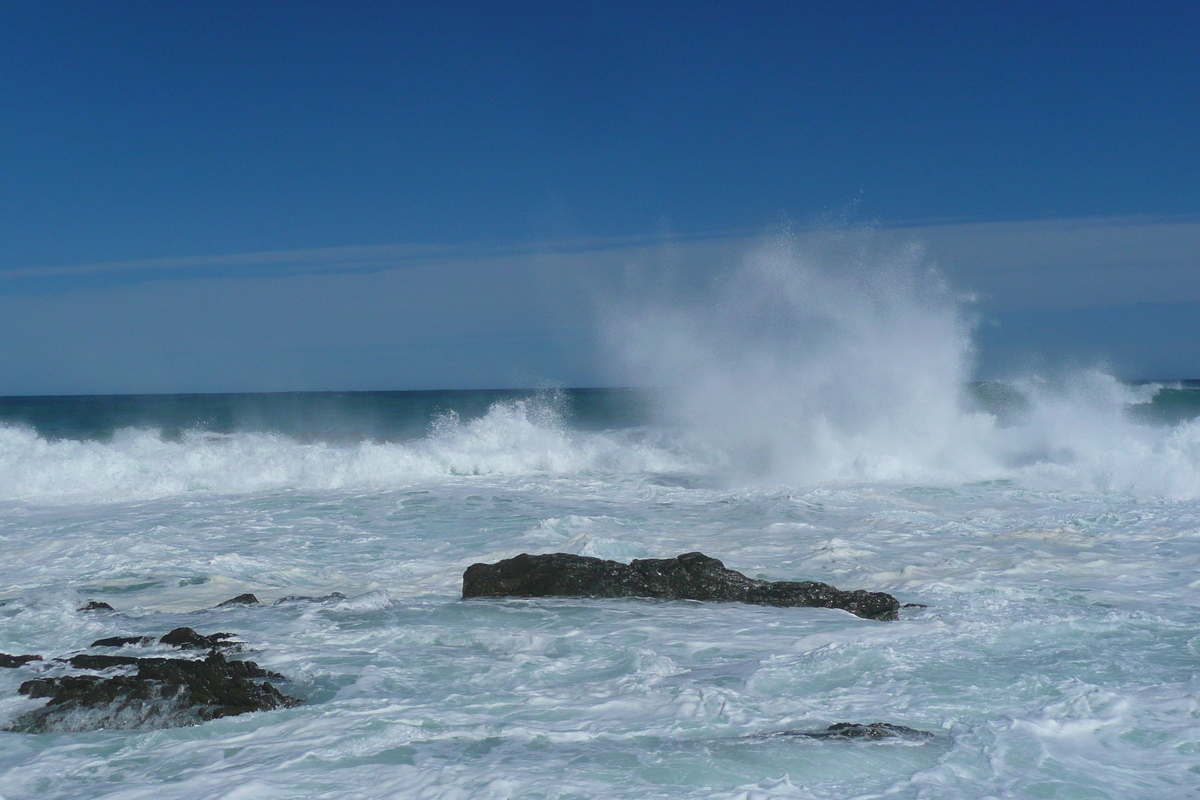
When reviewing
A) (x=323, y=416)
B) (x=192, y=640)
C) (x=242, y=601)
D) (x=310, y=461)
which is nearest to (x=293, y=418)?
(x=323, y=416)

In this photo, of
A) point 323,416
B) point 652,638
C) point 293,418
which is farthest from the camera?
point 323,416

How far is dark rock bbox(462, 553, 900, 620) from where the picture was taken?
26.9 ft

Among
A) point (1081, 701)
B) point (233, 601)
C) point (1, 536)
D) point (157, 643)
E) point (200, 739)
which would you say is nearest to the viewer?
point (200, 739)

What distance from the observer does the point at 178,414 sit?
5966 centimetres

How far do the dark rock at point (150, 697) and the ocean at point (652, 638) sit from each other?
110 millimetres

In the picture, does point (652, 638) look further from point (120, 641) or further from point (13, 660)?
point (13, 660)

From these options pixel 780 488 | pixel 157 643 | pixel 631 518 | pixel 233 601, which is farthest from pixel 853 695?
pixel 780 488

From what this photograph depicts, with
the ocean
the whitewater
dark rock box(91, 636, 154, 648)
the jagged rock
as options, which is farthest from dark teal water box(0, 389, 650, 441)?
the jagged rock

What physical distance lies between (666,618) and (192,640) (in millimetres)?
3658

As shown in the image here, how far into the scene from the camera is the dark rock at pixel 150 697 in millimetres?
5020

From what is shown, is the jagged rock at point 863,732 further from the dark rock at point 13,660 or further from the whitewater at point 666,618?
the dark rock at point 13,660

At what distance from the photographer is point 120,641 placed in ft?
22.0

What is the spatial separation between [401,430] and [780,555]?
122 ft

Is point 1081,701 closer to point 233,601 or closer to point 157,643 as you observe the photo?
point 157,643
